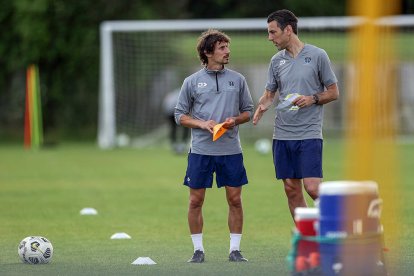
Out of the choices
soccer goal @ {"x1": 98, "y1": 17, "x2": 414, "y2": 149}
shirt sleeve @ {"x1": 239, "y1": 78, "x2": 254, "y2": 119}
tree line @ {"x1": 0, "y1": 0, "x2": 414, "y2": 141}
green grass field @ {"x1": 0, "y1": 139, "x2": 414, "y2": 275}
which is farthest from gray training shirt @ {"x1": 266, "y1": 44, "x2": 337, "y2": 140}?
tree line @ {"x1": 0, "y1": 0, "x2": 414, "y2": 141}

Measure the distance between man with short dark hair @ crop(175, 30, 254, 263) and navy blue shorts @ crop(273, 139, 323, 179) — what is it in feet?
1.06

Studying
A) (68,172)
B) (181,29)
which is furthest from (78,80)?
(68,172)

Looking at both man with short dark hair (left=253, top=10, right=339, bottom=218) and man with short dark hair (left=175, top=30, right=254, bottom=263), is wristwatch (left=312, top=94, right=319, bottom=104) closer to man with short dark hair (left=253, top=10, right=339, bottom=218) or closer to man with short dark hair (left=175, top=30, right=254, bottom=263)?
man with short dark hair (left=253, top=10, right=339, bottom=218)

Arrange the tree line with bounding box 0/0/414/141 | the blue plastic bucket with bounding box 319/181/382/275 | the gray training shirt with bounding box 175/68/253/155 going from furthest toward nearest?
the tree line with bounding box 0/0/414/141 < the gray training shirt with bounding box 175/68/253/155 < the blue plastic bucket with bounding box 319/181/382/275

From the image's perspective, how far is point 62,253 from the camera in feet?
34.3

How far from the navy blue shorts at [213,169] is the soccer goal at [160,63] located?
722 inches

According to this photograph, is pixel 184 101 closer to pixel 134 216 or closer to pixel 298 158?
pixel 298 158

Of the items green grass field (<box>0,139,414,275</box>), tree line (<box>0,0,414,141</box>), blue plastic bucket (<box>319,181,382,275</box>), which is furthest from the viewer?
tree line (<box>0,0,414,141</box>)

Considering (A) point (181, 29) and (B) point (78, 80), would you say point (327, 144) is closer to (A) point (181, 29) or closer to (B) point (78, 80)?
(A) point (181, 29)

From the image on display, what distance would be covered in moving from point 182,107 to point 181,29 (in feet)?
62.9

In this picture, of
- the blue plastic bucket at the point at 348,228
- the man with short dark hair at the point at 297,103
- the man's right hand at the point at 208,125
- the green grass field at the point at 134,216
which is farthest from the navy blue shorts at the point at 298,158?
the blue plastic bucket at the point at 348,228

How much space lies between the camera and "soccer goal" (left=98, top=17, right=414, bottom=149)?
28.5m

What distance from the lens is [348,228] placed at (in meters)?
6.78

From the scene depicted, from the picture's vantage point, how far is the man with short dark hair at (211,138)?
9.78 meters
